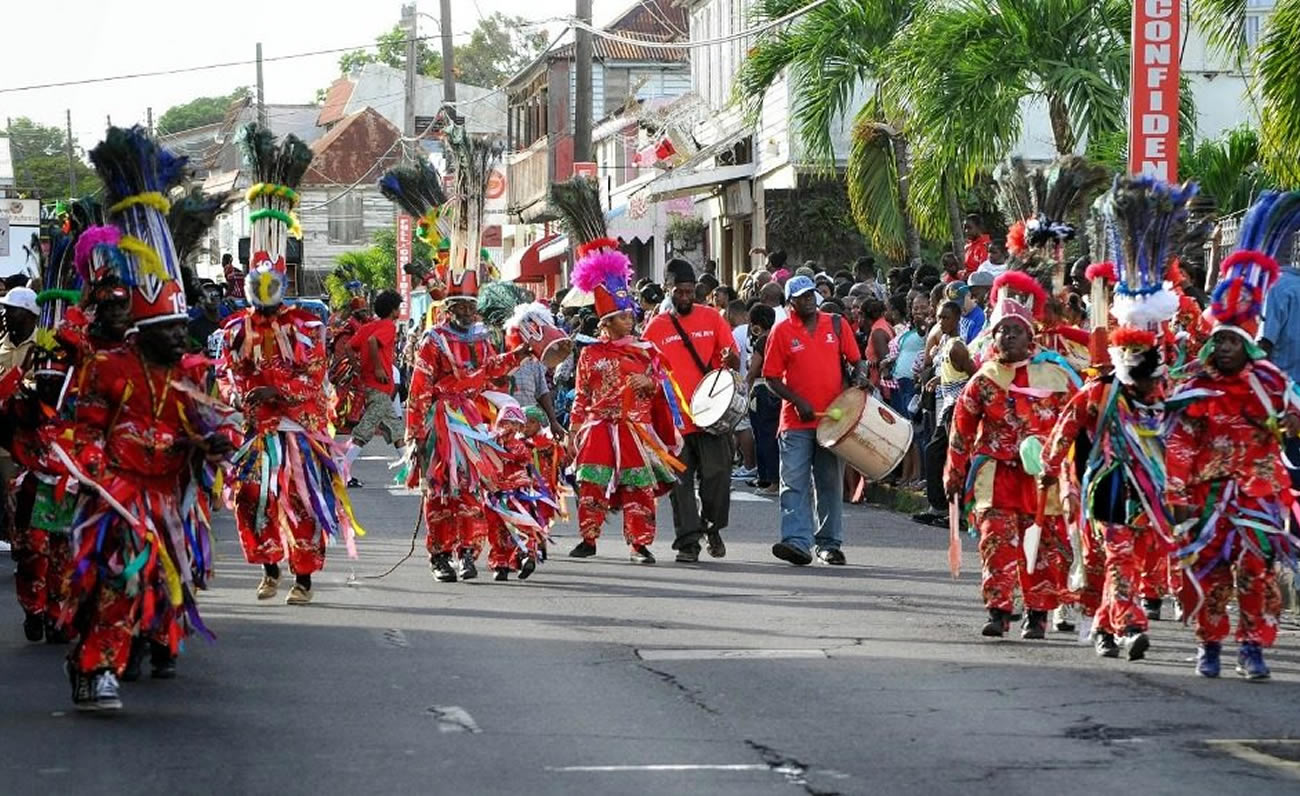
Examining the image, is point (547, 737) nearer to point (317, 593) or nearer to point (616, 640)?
point (616, 640)

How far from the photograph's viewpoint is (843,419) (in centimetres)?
1491

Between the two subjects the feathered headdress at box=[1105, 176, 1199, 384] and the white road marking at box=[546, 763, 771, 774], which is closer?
the white road marking at box=[546, 763, 771, 774]

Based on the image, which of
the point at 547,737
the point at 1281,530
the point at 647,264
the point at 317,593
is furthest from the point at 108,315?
the point at 647,264

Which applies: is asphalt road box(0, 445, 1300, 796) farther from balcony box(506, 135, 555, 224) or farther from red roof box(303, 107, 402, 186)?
red roof box(303, 107, 402, 186)

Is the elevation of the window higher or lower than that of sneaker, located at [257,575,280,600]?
higher

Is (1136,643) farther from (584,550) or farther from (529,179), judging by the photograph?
(529,179)

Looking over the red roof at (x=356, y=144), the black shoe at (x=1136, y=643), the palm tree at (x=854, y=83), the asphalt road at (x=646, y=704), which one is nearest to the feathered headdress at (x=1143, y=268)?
the black shoe at (x=1136, y=643)

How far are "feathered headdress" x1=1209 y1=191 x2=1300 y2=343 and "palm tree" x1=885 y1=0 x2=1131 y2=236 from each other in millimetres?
10000

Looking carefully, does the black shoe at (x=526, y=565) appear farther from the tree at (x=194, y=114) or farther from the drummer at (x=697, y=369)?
the tree at (x=194, y=114)

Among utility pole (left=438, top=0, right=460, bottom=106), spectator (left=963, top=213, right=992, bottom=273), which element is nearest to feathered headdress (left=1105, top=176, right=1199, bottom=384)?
spectator (left=963, top=213, right=992, bottom=273)

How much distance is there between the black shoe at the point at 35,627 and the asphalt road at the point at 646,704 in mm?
79

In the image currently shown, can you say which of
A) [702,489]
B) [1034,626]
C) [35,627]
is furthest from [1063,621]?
[35,627]

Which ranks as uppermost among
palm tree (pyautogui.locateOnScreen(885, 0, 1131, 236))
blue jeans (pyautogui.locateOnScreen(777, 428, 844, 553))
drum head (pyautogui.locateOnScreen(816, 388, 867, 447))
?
palm tree (pyautogui.locateOnScreen(885, 0, 1131, 236))

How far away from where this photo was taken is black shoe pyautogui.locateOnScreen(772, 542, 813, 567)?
1477cm
